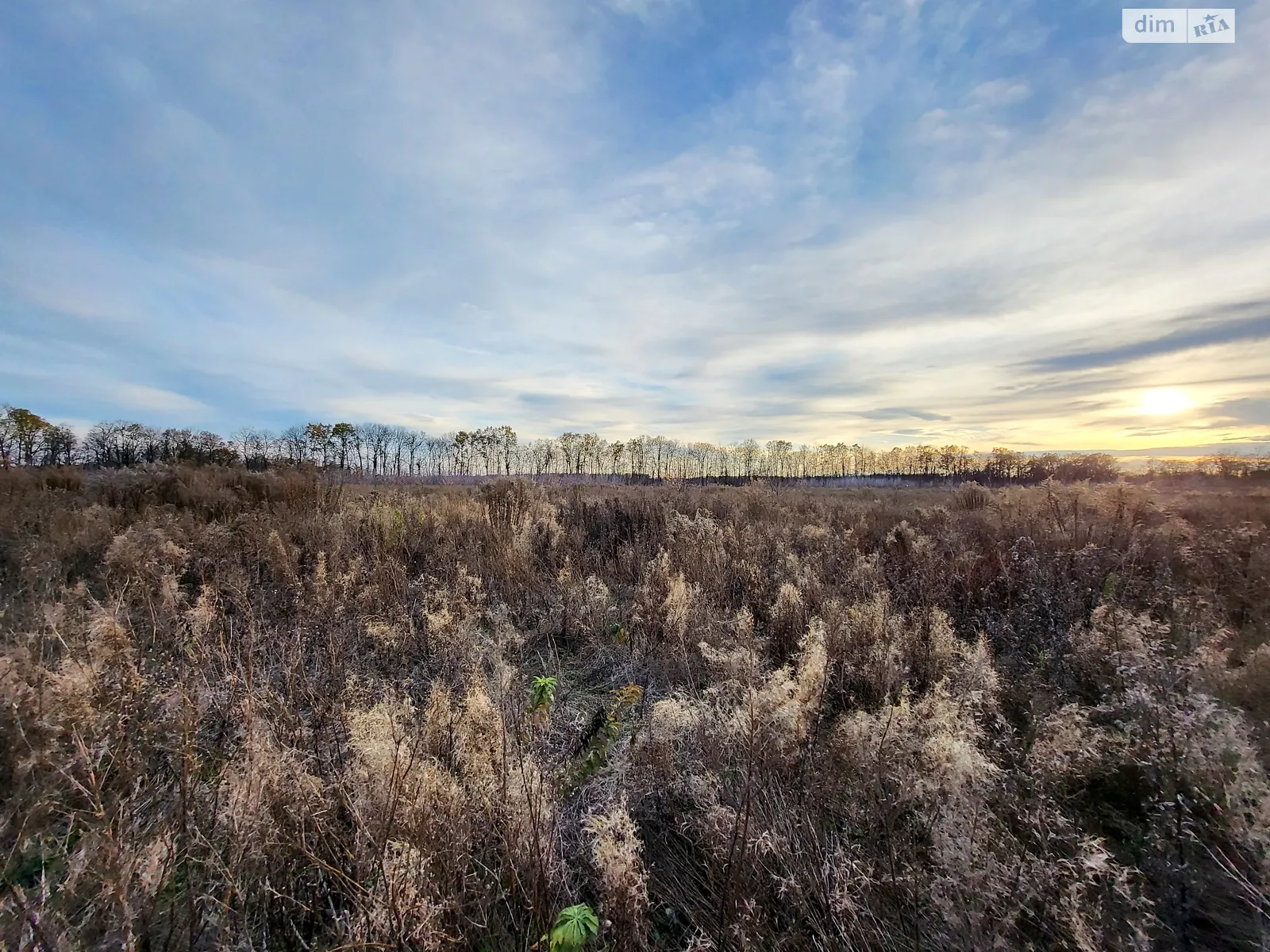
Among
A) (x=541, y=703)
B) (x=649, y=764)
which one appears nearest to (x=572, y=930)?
(x=649, y=764)

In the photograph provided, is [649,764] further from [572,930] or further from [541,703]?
[572,930]

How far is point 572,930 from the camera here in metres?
1.49

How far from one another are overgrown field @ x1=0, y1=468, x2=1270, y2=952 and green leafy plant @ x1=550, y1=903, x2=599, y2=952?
22 mm

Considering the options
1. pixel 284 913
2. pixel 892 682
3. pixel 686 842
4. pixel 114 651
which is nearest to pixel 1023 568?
pixel 892 682

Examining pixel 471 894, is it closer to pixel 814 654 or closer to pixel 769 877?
pixel 769 877

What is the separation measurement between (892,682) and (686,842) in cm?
180

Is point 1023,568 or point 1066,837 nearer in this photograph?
point 1066,837

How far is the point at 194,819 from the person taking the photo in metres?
1.90

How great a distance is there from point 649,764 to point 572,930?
119 cm

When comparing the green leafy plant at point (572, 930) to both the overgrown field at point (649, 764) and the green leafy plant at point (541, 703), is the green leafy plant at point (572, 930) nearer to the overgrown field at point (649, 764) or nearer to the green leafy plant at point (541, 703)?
the overgrown field at point (649, 764)

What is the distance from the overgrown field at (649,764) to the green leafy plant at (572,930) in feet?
0.07

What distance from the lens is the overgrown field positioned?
1663 mm

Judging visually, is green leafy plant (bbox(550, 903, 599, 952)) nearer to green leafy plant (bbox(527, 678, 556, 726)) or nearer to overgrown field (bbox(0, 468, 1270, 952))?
overgrown field (bbox(0, 468, 1270, 952))

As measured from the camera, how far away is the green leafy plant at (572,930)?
1479 mm
